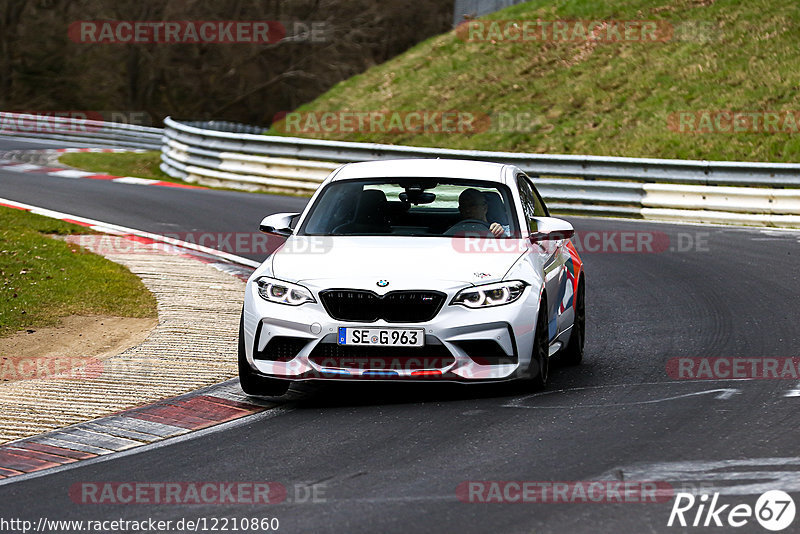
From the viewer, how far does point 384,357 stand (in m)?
7.70

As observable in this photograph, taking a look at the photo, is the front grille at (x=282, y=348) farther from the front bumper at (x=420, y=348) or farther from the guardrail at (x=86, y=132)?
the guardrail at (x=86, y=132)

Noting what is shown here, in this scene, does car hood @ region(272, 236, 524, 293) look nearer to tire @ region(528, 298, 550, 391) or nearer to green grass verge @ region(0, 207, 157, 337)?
tire @ region(528, 298, 550, 391)

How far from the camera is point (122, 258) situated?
14359mm

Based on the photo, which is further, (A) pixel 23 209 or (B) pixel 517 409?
(A) pixel 23 209

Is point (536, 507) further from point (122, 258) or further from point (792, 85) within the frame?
point (792, 85)

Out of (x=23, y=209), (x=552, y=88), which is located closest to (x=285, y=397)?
(x=23, y=209)

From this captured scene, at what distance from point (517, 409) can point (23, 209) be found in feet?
40.0

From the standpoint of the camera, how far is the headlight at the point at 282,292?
7.86 metres

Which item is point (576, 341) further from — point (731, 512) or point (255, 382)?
Answer: point (731, 512)
